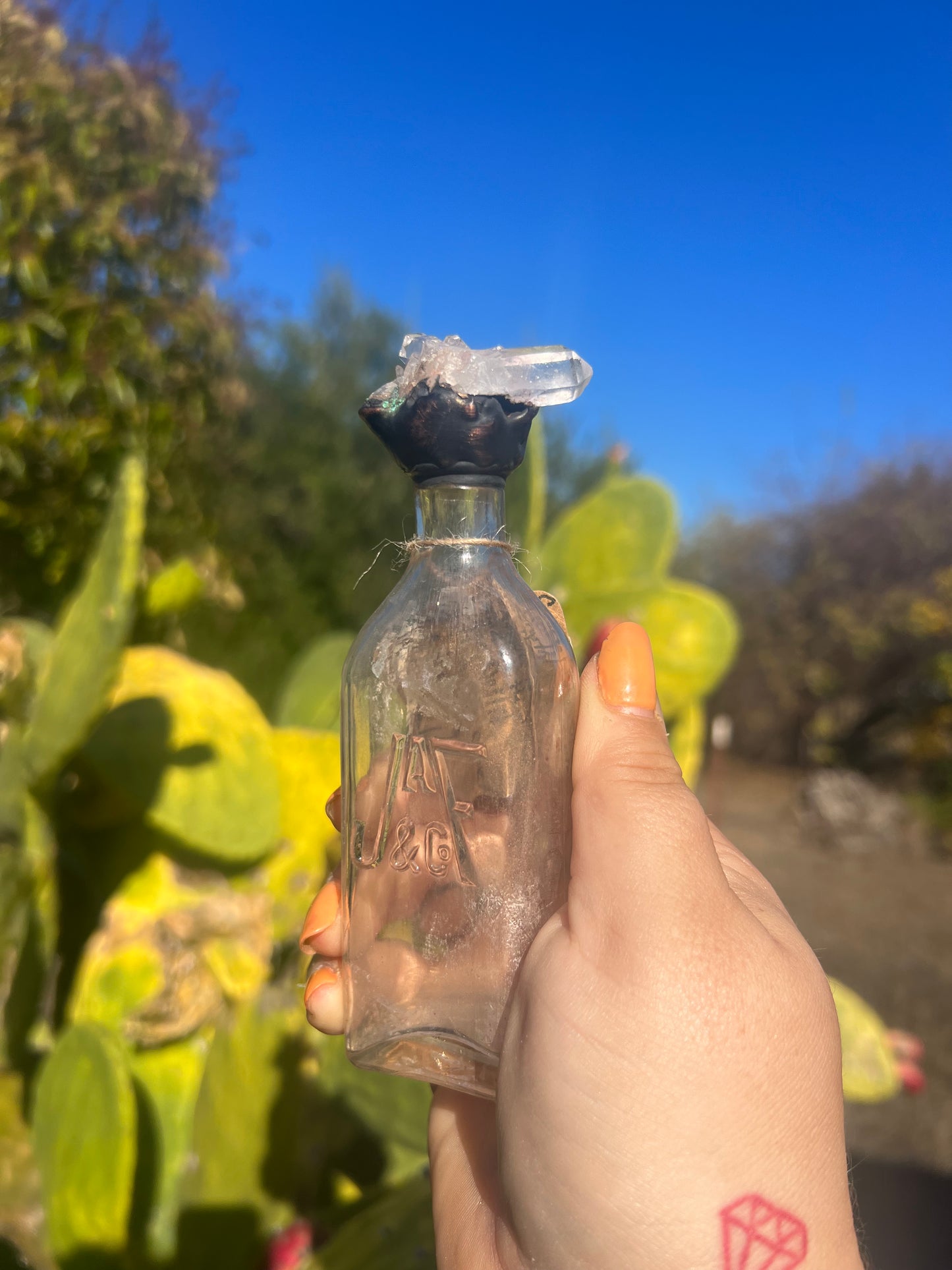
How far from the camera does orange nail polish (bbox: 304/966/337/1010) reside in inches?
29.8

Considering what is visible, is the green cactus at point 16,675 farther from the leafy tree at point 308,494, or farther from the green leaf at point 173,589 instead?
the leafy tree at point 308,494

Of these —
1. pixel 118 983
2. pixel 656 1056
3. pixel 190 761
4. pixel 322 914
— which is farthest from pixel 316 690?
pixel 656 1056

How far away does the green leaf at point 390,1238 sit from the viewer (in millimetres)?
1016

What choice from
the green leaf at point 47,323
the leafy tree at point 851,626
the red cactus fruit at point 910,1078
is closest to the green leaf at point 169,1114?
the green leaf at point 47,323

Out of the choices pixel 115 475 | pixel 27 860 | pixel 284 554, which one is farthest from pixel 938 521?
pixel 27 860

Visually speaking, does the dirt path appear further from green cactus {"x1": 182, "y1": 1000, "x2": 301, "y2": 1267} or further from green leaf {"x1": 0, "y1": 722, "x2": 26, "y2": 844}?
green leaf {"x1": 0, "y1": 722, "x2": 26, "y2": 844}

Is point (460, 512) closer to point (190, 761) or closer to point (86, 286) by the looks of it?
point (190, 761)

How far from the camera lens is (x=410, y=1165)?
125 centimetres

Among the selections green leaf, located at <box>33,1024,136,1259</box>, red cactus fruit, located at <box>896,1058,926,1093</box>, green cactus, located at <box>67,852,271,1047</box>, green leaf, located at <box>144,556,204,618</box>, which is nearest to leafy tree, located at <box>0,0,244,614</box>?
green leaf, located at <box>144,556,204,618</box>

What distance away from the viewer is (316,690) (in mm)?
2158

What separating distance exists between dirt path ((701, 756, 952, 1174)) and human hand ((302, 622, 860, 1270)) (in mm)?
1929

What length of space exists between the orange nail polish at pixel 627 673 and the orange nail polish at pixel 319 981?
0.35 meters

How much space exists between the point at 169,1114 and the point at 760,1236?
44.3 inches

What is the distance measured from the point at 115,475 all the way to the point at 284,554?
6.63 ft
